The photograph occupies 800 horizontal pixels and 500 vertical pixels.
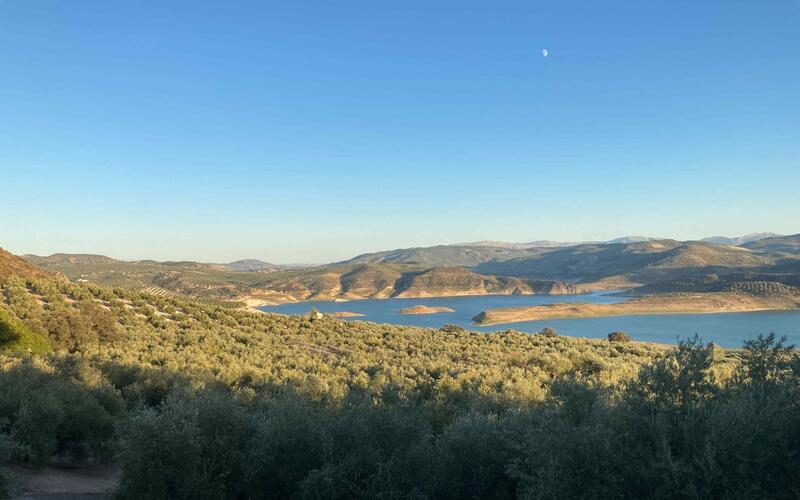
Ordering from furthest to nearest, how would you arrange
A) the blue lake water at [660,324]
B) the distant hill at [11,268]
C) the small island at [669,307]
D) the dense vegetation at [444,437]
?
the small island at [669,307] → the blue lake water at [660,324] → the distant hill at [11,268] → the dense vegetation at [444,437]

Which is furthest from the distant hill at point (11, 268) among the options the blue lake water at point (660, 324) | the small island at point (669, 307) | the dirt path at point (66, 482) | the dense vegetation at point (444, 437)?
the small island at point (669, 307)

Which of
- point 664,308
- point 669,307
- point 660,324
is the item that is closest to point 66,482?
point 660,324

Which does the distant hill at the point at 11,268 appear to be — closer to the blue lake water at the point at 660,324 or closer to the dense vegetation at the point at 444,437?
the dense vegetation at the point at 444,437

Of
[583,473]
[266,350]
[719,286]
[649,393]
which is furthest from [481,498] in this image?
[719,286]

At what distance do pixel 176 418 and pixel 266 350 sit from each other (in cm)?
1778

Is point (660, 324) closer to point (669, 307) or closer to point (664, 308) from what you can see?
point (664, 308)

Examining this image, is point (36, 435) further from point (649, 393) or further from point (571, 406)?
point (649, 393)

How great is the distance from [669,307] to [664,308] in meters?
1.18

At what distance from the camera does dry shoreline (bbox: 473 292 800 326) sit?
11581 cm

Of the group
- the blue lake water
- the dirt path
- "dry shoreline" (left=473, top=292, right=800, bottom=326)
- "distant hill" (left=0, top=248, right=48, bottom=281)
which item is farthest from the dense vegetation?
"dry shoreline" (left=473, top=292, right=800, bottom=326)

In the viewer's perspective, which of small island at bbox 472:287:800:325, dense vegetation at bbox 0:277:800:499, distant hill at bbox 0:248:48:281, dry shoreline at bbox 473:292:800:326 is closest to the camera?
dense vegetation at bbox 0:277:800:499

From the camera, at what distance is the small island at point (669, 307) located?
380 feet

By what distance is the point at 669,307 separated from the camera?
12569cm

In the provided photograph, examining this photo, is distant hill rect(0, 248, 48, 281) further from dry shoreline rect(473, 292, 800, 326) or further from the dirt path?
dry shoreline rect(473, 292, 800, 326)
